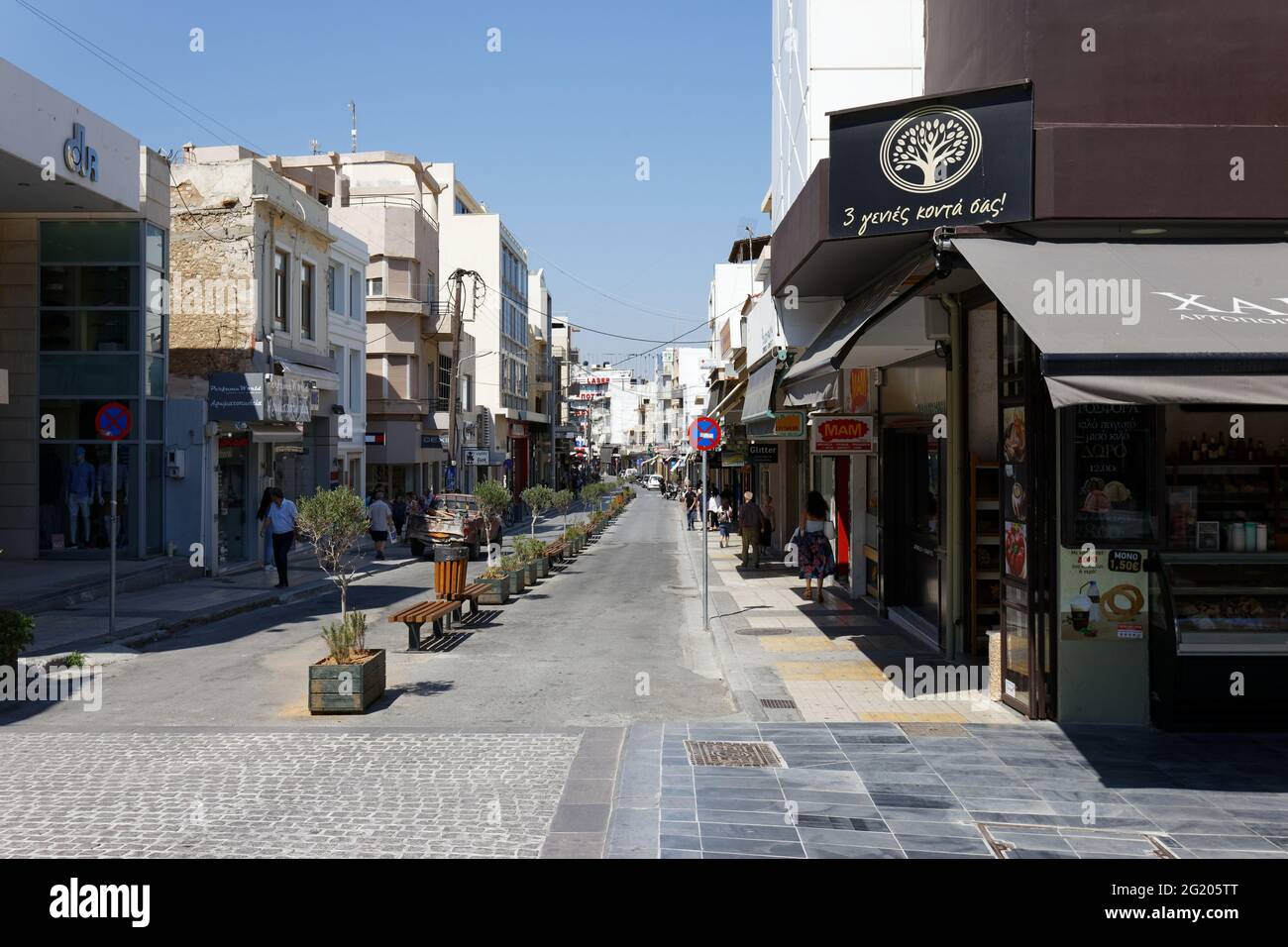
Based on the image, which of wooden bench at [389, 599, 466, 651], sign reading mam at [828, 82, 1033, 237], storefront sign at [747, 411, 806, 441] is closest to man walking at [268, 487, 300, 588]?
wooden bench at [389, 599, 466, 651]

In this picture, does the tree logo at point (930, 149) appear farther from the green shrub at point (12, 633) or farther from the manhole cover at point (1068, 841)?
the green shrub at point (12, 633)

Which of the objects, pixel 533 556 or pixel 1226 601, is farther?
pixel 533 556

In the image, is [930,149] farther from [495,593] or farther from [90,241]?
[90,241]

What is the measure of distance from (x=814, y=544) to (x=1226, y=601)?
29.4 ft

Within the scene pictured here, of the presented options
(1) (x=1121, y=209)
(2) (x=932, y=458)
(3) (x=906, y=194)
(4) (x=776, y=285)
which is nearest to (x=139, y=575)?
(4) (x=776, y=285)

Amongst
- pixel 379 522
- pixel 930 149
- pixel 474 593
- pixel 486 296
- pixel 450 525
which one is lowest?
pixel 474 593

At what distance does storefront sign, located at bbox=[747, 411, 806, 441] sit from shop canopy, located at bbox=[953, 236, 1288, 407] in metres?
10.2

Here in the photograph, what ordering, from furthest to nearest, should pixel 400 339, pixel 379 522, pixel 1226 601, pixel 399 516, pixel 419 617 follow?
pixel 400 339 < pixel 399 516 < pixel 379 522 < pixel 419 617 < pixel 1226 601

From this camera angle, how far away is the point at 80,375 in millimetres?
21297

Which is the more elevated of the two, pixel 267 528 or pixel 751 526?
pixel 267 528

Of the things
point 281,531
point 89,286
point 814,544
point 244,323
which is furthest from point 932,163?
point 244,323

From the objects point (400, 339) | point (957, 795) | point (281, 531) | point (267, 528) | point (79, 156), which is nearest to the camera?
point (957, 795)

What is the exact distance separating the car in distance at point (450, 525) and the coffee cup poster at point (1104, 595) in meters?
20.9
